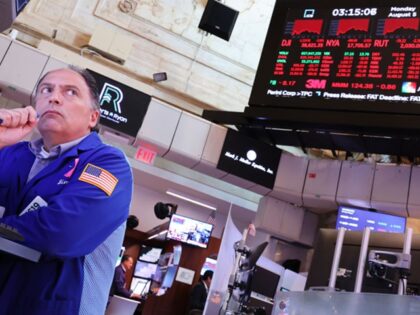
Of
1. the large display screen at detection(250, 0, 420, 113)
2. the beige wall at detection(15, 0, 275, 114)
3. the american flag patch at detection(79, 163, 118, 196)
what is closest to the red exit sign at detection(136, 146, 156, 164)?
the large display screen at detection(250, 0, 420, 113)

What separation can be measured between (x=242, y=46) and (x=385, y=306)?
9.54 m

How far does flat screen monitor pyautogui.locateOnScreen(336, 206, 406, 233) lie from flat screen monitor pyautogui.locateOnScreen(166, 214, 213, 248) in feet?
13.1

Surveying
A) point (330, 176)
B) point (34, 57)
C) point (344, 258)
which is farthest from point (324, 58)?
point (34, 57)

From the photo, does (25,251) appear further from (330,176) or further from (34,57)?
(330,176)

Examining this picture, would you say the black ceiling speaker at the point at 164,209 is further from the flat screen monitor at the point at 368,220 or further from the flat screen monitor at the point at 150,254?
the flat screen monitor at the point at 368,220

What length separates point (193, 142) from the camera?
7840mm

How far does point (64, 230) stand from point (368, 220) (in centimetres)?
714

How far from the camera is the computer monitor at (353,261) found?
321 centimetres

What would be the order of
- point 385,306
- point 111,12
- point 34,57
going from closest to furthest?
1. point 385,306
2. point 34,57
3. point 111,12

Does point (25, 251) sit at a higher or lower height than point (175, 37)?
lower

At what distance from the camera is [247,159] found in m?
8.01

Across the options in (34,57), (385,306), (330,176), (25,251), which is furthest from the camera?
(330,176)

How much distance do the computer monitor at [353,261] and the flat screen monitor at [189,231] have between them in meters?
7.29

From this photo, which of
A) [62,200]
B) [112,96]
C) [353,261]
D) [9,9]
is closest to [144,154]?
[112,96]
